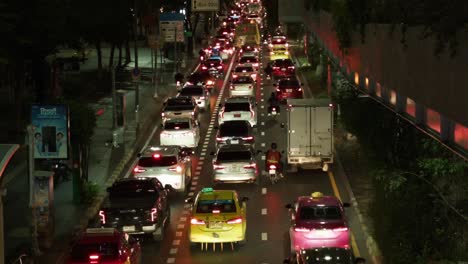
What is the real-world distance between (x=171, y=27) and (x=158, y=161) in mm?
43234

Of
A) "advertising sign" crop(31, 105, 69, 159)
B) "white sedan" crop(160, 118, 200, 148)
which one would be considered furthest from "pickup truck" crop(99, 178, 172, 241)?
"white sedan" crop(160, 118, 200, 148)

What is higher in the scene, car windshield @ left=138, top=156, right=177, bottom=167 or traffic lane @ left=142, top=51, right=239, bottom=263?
car windshield @ left=138, top=156, right=177, bottom=167

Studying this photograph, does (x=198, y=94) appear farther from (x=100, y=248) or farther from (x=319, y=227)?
(x=100, y=248)

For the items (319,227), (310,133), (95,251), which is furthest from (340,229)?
(310,133)

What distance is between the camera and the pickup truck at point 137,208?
2452 cm

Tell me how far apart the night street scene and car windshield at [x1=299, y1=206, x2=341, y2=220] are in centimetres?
A: 4

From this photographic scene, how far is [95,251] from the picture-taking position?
19.2 m

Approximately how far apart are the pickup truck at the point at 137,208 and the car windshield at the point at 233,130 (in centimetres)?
1167

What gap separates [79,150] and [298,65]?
54.3m

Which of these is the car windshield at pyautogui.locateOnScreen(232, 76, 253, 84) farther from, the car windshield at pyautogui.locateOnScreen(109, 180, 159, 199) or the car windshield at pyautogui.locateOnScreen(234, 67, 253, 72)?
the car windshield at pyautogui.locateOnScreen(109, 180, 159, 199)

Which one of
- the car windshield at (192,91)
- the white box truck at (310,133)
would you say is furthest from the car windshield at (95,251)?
the car windshield at (192,91)

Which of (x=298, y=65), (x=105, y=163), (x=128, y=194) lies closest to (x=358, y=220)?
(x=128, y=194)

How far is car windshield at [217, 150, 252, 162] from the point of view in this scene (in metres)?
32.8

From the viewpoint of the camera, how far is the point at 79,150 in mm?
30016
